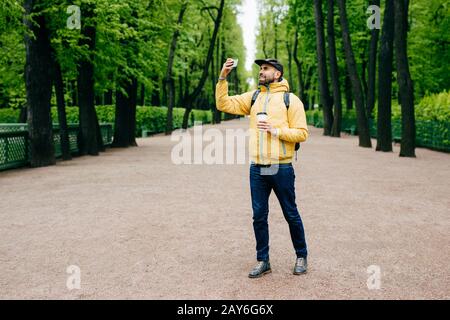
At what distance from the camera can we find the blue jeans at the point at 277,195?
4766mm

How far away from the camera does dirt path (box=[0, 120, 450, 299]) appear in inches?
184

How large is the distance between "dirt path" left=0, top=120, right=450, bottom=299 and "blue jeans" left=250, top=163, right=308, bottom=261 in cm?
34

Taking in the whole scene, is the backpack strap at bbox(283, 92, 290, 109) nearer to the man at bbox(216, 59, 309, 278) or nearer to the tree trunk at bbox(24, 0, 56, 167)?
the man at bbox(216, 59, 309, 278)

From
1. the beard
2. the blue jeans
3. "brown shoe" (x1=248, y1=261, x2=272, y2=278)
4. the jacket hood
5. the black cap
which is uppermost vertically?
the black cap

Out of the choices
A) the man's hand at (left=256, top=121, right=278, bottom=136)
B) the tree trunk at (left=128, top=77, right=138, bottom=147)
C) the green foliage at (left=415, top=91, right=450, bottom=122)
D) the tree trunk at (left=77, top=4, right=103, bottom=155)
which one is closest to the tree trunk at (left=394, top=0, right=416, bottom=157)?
the green foliage at (left=415, top=91, right=450, bottom=122)

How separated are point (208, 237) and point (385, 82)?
1645 centimetres

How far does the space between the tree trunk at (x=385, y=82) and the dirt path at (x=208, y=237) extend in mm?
7999

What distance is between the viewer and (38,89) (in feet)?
51.1

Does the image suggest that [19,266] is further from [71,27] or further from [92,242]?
[71,27]

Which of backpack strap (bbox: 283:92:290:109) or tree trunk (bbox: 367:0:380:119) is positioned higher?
tree trunk (bbox: 367:0:380:119)

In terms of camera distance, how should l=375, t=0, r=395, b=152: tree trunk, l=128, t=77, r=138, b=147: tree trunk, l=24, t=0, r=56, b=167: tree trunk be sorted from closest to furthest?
1. l=24, t=0, r=56, b=167: tree trunk
2. l=375, t=0, r=395, b=152: tree trunk
3. l=128, t=77, r=138, b=147: tree trunk

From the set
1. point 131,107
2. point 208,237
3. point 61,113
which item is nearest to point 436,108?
point 131,107
